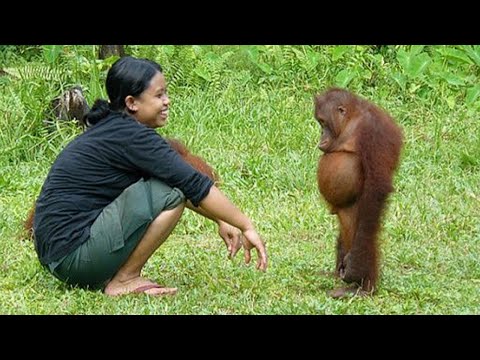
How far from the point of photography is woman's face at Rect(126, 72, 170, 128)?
14.3ft

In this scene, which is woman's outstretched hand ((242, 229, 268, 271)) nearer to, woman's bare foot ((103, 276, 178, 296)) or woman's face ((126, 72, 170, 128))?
woman's bare foot ((103, 276, 178, 296))

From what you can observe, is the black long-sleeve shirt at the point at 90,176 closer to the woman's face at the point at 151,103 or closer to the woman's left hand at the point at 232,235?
the woman's face at the point at 151,103

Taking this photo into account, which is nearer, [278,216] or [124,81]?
[124,81]

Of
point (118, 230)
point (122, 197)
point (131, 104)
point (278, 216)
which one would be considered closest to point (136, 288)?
point (118, 230)

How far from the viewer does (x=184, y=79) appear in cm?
834

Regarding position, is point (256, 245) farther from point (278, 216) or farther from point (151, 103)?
point (278, 216)

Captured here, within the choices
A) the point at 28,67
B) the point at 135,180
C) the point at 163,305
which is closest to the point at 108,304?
the point at 163,305

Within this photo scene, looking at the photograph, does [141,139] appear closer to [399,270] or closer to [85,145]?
[85,145]

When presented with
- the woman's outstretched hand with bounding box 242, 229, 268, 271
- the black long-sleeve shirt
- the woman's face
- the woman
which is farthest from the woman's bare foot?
the woman's face

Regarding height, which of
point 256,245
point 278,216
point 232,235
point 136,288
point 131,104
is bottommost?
point 278,216

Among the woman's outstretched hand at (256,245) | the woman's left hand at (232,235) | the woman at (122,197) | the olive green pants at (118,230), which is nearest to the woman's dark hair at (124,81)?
the woman at (122,197)

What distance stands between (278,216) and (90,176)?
1.70 meters

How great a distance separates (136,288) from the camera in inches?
171

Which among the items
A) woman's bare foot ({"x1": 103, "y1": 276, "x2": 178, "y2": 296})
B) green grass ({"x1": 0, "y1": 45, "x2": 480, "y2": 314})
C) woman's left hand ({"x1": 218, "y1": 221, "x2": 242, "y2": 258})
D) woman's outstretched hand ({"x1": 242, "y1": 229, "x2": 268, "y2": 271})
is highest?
woman's outstretched hand ({"x1": 242, "y1": 229, "x2": 268, "y2": 271})
